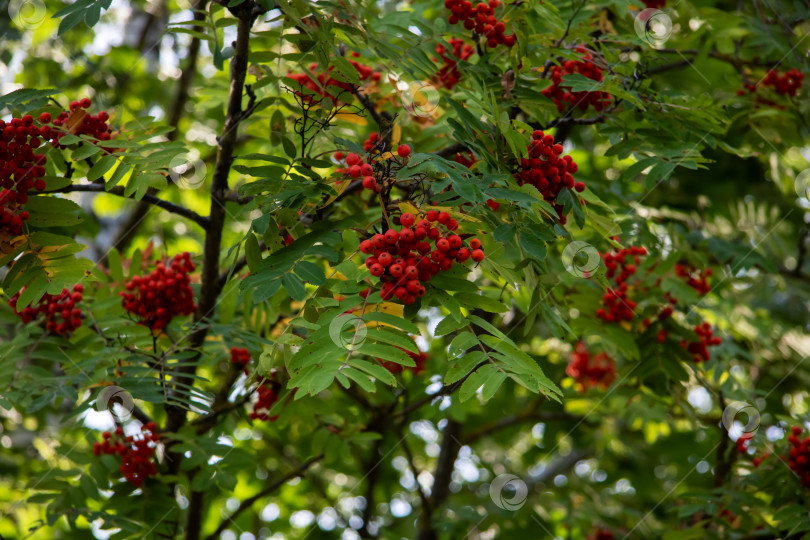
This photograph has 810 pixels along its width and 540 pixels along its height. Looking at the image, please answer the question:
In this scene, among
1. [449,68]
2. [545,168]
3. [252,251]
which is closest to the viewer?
[545,168]

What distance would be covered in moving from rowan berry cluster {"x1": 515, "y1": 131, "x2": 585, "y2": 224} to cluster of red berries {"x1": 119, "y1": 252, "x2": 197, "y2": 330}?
1753 millimetres

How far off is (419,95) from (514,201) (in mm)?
1315

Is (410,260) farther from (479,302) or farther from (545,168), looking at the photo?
(545,168)

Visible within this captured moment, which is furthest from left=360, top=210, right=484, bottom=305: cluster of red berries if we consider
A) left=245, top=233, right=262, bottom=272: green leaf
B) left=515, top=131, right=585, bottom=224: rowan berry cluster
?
left=245, top=233, right=262, bottom=272: green leaf

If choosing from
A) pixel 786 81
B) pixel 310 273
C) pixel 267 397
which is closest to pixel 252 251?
pixel 310 273

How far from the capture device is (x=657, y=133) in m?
3.35

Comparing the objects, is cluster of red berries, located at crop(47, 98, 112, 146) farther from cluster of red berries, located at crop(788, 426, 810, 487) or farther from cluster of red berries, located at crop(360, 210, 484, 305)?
cluster of red berries, located at crop(788, 426, 810, 487)

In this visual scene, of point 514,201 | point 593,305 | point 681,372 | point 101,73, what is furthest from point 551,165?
point 101,73

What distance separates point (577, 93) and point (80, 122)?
6.84 feet

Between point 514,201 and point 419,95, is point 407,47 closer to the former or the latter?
point 419,95

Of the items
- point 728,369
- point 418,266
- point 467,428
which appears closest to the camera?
point 418,266

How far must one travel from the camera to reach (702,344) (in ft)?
13.4

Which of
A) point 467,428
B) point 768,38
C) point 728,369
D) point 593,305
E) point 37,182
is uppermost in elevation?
point 37,182

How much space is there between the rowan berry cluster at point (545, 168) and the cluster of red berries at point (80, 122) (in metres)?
1.66
